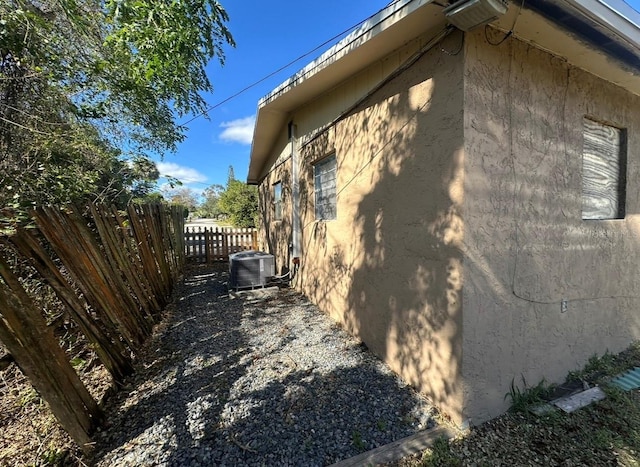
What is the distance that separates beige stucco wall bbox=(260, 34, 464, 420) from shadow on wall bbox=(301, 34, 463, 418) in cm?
1

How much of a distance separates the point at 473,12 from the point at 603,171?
8.93ft

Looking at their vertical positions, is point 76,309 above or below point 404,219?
below

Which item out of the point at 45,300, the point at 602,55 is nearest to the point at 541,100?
the point at 602,55

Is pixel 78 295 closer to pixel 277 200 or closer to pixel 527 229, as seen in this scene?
pixel 527 229

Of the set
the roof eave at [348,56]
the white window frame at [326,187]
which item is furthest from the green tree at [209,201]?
the white window frame at [326,187]

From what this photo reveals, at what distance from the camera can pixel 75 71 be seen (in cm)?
392

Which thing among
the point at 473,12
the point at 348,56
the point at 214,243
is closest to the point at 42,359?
the point at 473,12

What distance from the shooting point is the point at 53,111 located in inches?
154

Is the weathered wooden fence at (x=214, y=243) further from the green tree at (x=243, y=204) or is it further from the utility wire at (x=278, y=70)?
the green tree at (x=243, y=204)

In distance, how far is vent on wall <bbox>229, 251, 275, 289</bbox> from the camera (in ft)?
19.6

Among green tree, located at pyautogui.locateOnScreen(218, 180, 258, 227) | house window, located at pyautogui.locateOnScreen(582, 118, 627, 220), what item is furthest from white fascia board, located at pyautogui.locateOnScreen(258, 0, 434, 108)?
green tree, located at pyautogui.locateOnScreen(218, 180, 258, 227)

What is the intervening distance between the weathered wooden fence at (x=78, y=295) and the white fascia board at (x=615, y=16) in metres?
4.25

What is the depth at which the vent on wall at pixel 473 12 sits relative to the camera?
185 cm

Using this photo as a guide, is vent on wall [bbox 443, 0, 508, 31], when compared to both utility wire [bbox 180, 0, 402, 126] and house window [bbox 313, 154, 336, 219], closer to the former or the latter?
utility wire [bbox 180, 0, 402, 126]
